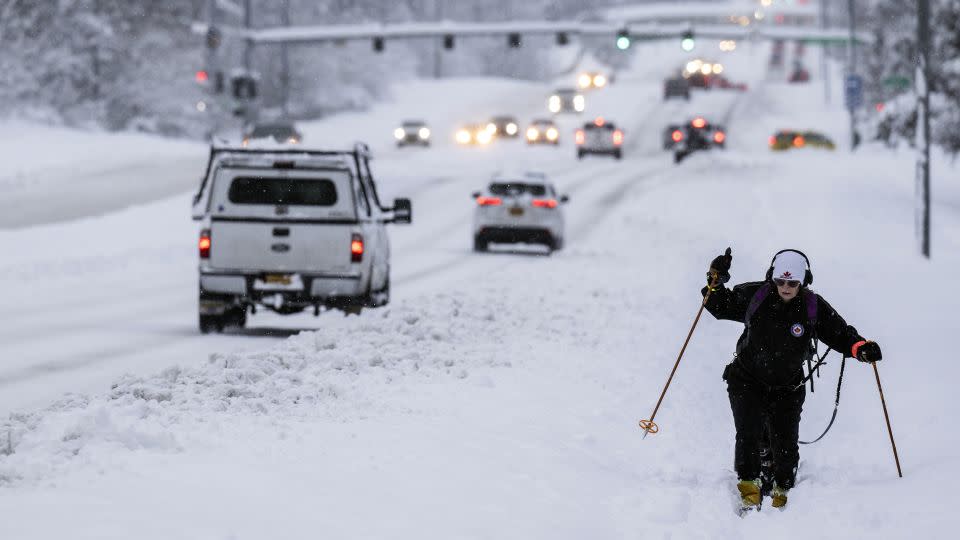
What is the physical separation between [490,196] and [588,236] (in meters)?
7.32

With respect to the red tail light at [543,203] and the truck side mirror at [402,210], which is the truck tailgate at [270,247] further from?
the red tail light at [543,203]

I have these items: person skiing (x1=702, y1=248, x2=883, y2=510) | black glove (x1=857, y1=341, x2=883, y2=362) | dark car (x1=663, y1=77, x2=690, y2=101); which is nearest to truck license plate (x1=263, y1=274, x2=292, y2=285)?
person skiing (x1=702, y1=248, x2=883, y2=510)

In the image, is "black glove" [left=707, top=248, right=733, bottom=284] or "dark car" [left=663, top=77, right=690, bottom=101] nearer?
"black glove" [left=707, top=248, right=733, bottom=284]

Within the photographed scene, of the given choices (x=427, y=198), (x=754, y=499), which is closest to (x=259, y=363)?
(x=754, y=499)

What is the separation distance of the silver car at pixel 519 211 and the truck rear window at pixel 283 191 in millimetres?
15037

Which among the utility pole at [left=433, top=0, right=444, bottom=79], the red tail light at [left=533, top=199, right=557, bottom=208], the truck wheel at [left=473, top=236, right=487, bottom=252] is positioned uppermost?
the utility pole at [left=433, top=0, right=444, bottom=79]

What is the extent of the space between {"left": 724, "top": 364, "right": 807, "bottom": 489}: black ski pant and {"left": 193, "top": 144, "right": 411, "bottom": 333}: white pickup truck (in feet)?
30.1

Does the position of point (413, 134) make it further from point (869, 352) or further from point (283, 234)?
point (869, 352)

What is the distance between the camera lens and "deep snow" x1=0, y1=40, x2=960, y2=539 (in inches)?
318

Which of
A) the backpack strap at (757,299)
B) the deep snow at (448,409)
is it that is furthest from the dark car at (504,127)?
the backpack strap at (757,299)

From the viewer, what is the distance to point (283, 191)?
18.0 metres

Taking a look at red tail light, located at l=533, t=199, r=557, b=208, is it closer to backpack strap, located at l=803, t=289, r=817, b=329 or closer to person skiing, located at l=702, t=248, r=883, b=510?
person skiing, located at l=702, t=248, r=883, b=510

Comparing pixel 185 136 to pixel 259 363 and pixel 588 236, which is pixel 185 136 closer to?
pixel 588 236

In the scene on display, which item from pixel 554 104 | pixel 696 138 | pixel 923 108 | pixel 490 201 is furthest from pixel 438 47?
pixel 923 108
